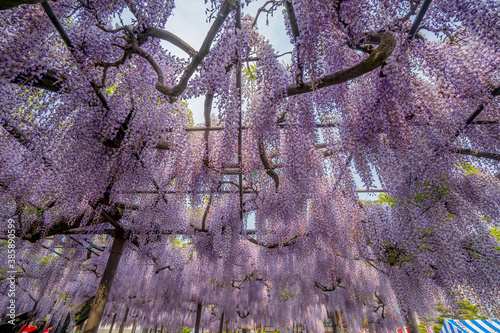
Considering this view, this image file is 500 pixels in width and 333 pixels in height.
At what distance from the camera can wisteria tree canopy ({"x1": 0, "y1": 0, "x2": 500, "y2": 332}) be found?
2594 millimetres

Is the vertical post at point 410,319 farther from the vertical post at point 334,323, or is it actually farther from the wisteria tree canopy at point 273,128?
the vertical post at point 334,323

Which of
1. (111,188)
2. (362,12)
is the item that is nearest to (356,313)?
(111,188)

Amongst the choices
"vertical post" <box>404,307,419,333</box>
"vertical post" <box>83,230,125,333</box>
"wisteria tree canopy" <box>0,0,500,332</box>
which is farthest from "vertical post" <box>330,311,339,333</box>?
"vertical post" <box>83,230,125,333</box>

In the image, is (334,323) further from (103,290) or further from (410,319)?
(103,290)

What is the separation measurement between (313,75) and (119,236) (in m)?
6.36

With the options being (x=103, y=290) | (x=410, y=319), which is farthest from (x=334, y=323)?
(x=103, y=290)

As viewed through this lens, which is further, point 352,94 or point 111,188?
point 111,188

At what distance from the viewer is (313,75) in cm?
239

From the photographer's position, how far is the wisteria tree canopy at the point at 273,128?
8.51 feet

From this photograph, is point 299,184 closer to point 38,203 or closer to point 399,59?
point 399,59

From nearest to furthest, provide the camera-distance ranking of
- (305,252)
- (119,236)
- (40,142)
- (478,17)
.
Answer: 1. (478,17)
2. (40,142)
3. (119,236)
4. (305,252)

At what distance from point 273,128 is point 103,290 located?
17.7 ft

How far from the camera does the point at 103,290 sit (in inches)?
213

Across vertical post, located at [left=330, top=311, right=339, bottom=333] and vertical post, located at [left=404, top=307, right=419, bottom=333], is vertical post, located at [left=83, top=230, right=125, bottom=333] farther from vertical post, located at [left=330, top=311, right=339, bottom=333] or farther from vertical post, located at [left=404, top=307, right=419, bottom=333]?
vertical post, located at [left=330, top=311, right=339, bottom=333]
